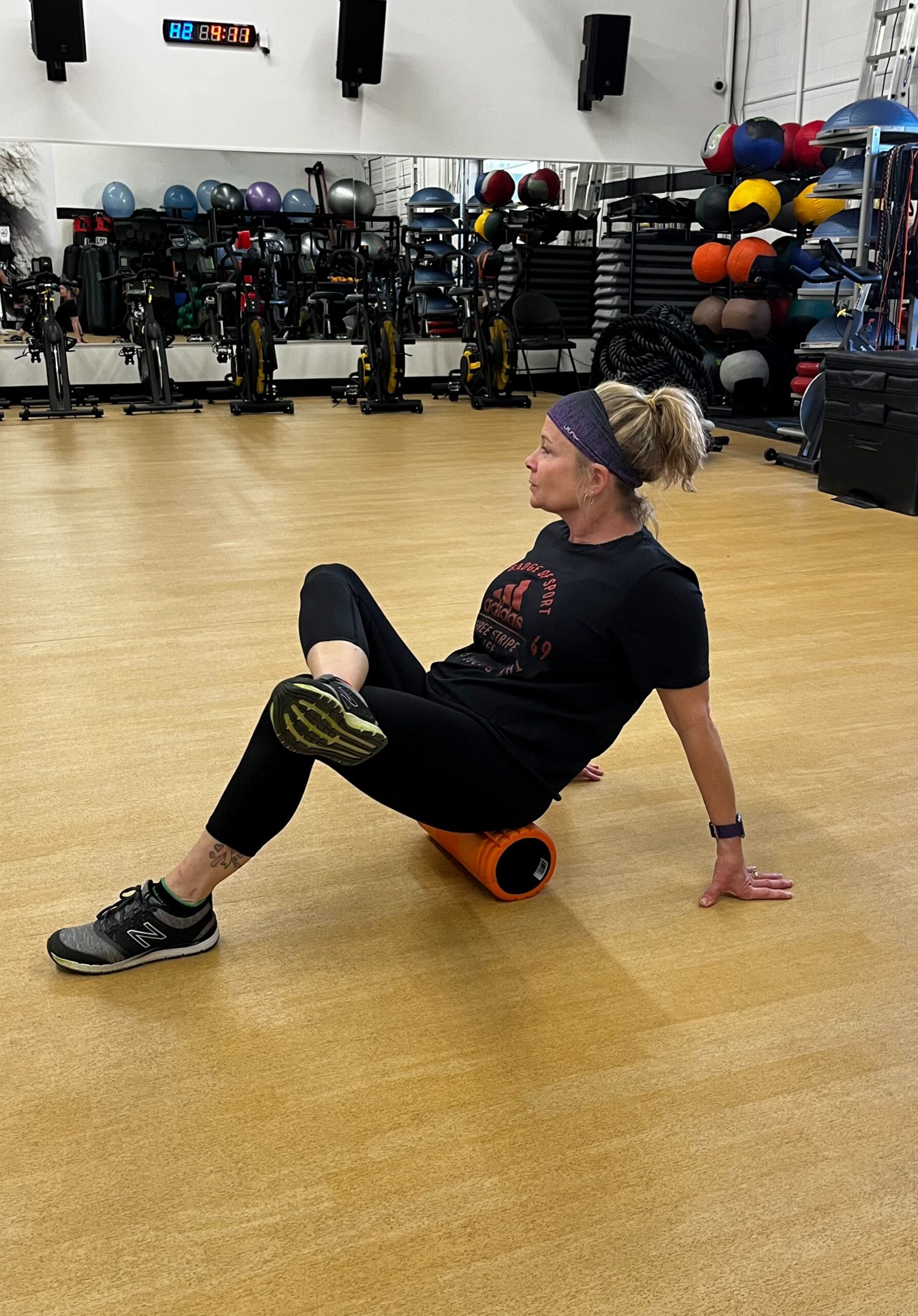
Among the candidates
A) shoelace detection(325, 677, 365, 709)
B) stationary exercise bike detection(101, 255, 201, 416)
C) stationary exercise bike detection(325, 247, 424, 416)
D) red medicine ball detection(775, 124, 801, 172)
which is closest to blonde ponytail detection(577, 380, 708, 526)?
shoelace detection(325, 677, 365, 709)

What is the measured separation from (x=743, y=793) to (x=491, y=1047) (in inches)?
41.9

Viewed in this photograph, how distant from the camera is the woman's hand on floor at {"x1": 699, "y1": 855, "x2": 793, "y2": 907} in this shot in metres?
2.02

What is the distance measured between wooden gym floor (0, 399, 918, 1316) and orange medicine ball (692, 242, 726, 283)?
204 inches

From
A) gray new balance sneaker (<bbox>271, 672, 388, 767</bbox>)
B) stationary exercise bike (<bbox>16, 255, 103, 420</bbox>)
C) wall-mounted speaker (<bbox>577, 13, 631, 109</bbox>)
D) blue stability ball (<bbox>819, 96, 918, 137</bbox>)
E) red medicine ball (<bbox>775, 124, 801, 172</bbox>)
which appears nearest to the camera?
gray new balance sneaker (<bbox>271, 672, 388, 767</bbox>)

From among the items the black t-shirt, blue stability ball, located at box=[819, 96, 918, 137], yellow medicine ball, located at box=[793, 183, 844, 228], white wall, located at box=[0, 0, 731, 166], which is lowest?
the black t-shirt

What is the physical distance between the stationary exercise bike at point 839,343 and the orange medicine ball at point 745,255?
64 centimetres

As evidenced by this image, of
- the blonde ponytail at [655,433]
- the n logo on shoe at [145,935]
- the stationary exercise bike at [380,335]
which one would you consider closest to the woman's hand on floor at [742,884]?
the blonde ponytail at [655,433]

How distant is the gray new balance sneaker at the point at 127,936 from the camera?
1803 mm

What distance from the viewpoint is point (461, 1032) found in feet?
5.51

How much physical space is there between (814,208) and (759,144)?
0.65m

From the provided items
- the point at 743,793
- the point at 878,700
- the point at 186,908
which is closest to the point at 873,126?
the point at 878,700

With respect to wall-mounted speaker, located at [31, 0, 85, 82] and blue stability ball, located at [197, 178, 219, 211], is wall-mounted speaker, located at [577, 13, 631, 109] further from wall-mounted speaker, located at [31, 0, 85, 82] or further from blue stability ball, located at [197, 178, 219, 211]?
wall-mounted speaker, located at [31, 0, 85, 82]

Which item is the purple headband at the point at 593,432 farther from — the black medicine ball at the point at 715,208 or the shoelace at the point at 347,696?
the black medicine ball at the point at 715,208

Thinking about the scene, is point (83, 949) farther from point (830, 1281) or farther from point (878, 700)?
point (878, 700)
